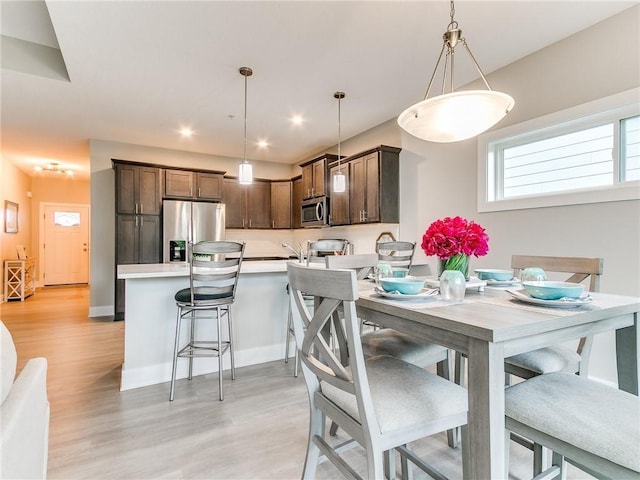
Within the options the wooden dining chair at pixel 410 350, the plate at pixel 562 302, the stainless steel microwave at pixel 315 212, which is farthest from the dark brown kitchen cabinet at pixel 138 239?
the plate at pixel 562 302

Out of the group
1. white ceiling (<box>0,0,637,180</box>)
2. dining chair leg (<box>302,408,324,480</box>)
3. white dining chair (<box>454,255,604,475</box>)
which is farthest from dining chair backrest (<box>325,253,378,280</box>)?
white ceiling (<box>0,0,637,180</box>)

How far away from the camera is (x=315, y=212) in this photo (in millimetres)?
5246

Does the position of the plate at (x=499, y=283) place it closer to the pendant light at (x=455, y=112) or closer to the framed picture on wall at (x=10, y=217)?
the pendant light at (x=455, y=112)

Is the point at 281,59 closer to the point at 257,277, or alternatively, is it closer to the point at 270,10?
the point at 270,10

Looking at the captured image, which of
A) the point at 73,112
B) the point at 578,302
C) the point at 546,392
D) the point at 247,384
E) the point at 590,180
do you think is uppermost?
the point at 73,112

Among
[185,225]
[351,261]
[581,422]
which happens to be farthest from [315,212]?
[581,422]

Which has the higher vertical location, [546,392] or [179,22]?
[179,22]

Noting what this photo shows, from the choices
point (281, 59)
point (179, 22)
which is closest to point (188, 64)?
point (179, 22)

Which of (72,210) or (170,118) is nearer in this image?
(170,118)

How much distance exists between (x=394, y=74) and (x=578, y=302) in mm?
2673

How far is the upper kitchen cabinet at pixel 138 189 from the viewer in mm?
4707

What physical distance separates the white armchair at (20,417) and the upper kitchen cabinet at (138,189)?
422 cm

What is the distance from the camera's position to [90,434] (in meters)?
1.83

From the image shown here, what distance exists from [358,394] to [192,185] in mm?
4913
